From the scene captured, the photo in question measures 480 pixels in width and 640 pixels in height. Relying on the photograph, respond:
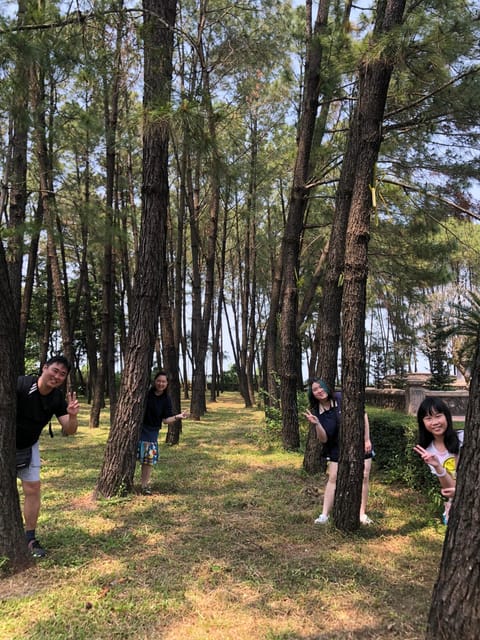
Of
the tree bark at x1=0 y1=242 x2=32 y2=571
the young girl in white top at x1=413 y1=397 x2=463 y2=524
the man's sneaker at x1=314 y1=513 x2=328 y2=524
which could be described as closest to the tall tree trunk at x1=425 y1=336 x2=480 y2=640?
the young girl in white top at x1=413 y1=397 x2=463 y2=524

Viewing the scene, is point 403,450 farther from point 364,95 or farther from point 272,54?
point 272,54

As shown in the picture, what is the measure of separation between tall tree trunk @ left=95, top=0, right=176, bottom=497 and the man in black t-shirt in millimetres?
1515

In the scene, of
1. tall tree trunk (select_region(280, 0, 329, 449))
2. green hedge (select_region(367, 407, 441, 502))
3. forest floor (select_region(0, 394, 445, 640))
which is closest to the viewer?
forest floor (select_region(0, 394, 445, 640))

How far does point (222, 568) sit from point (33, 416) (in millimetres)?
1706

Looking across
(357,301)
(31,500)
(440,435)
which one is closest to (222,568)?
(31,500)

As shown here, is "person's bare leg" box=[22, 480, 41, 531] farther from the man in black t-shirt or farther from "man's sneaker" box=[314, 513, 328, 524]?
"man's sneaker" box=[314, 513, 328, 524]

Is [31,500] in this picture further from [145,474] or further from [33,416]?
[145,474]

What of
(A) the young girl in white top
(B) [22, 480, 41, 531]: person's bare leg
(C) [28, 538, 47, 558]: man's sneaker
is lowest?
(C) [28, 538, 47, 558]: man's sneaker

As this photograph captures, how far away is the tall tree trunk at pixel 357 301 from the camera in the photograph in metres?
3.95

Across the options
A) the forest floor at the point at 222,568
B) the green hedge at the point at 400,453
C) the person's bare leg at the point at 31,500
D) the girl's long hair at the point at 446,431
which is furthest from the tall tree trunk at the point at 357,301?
Answer: the person's bare leg at the point at 31,500

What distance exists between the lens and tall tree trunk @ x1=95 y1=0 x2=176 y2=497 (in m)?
5.00

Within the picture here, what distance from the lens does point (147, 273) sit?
17.1 feet

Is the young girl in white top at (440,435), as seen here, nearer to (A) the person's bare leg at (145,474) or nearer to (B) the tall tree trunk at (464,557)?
(B) the tall tree trunk at (464,557)

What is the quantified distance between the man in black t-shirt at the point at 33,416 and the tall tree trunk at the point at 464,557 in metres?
2.58
